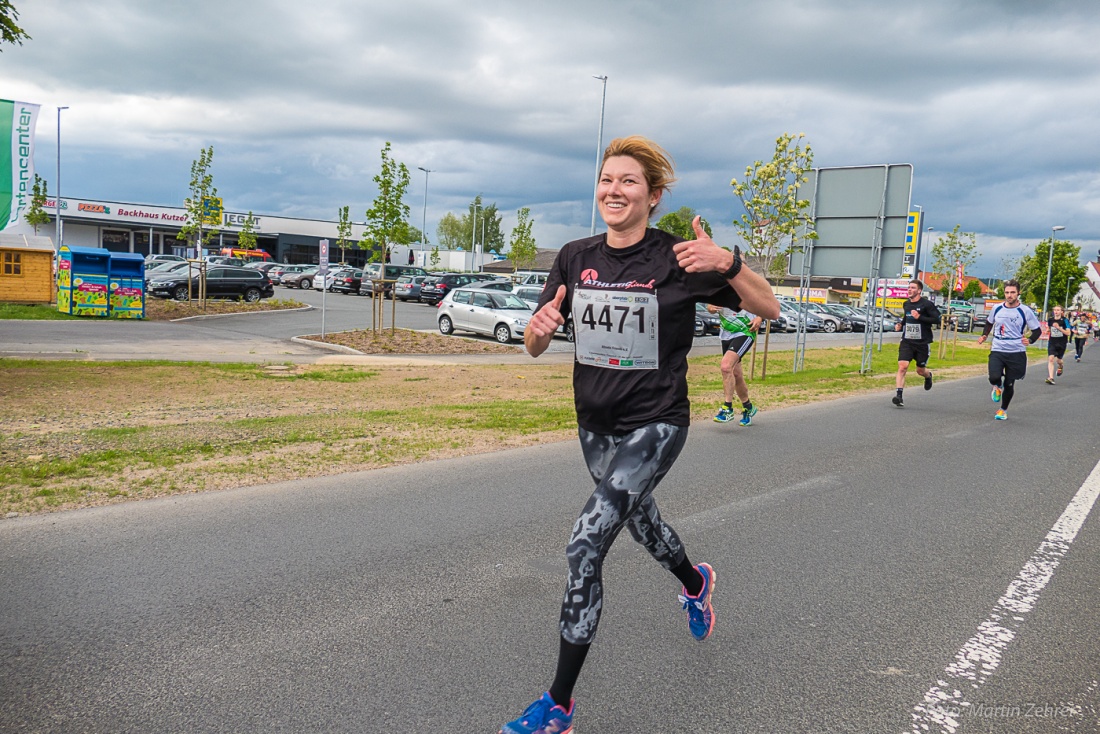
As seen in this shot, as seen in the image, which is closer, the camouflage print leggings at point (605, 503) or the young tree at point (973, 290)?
the camouflage print leggings at point (605, 503)

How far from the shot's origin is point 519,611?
396 cm

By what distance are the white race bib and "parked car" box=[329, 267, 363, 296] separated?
4620cm

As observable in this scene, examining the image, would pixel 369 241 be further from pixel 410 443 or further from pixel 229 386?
pixel 410 443

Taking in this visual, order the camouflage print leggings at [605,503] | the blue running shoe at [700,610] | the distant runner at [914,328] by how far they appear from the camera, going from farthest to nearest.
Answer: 1. the distant runner at [914,328]
2. the blue running shoe at [700,610]
3. the camouflage print leggings at [605,503]

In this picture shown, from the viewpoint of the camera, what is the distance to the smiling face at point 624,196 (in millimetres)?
3127

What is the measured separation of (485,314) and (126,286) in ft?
35.5

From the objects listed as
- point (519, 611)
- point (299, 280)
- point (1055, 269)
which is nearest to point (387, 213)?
point (519, 611)

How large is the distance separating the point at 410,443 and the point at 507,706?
538 cm

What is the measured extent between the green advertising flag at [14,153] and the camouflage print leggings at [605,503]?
14914 millimetres

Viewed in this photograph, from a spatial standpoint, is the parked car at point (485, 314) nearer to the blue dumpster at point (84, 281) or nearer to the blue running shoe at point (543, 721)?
the blue dumpster at point (84, 281)

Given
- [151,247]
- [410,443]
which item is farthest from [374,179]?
[151,247]

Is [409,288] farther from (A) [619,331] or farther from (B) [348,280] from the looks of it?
(A) [619,331]

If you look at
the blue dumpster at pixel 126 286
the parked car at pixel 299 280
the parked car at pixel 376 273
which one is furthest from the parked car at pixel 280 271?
the blue dumpster at pixel 126 286

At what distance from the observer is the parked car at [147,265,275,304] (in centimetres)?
3256
